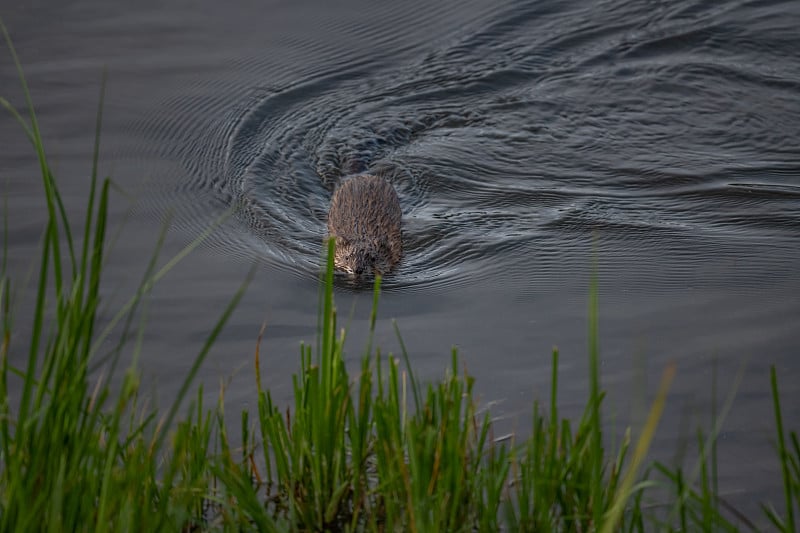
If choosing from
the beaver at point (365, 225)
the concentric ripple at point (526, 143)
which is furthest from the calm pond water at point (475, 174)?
the beaver at point (365, 225)

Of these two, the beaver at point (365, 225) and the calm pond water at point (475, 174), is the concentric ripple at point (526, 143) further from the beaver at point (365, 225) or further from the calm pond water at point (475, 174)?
the beaver at point (365, 225)

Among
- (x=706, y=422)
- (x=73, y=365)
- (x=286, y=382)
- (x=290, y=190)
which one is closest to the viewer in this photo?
(x=73, y=365)

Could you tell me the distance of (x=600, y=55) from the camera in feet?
29.4

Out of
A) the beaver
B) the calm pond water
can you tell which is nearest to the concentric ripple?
the calm pond water

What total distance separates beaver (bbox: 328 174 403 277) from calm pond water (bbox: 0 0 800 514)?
0.14 m

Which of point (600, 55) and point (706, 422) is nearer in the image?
point (706, 422)

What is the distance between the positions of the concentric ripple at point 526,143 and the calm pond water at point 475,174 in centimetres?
2

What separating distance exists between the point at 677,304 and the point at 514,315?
2.88ft

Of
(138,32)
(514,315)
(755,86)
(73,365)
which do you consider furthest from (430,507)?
(138,32)

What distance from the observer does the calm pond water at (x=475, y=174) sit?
4.91 metres

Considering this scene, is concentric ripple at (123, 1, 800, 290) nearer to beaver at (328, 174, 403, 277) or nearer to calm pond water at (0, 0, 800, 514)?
calm pond water at (0, 0, 800, 514)

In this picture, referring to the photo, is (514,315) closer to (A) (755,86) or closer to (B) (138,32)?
(A) (755,86)

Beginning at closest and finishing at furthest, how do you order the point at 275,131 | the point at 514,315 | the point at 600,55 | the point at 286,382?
the point at 286,382
the point at 514,315
the point at 275,131
the point at 600,55

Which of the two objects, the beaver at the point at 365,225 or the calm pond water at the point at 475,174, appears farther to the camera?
the beaver at the point at 365,225
